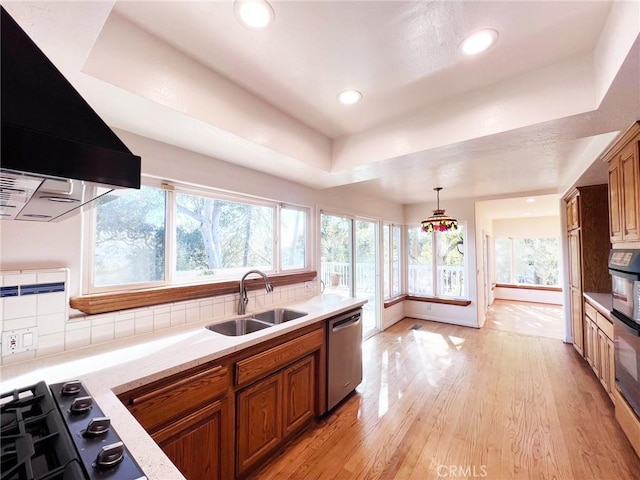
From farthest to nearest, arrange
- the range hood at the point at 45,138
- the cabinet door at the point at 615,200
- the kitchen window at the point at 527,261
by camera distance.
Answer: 1. the kitchen window at the point at 527,261
2. the cabinet door at the point at 615,200
3. the range hood at the point at 45,138

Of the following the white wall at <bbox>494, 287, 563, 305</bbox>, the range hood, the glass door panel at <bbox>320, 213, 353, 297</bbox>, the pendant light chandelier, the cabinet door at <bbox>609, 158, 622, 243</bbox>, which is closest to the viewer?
the range hood

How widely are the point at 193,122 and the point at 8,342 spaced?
1.43m

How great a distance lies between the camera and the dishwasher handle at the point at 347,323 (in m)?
2.39

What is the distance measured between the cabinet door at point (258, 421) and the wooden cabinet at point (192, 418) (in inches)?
3.3

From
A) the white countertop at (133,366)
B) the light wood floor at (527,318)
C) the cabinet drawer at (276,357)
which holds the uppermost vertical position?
the white countertop at (133,366)

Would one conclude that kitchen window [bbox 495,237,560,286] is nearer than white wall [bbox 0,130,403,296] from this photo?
No

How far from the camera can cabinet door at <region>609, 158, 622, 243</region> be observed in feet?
6.81

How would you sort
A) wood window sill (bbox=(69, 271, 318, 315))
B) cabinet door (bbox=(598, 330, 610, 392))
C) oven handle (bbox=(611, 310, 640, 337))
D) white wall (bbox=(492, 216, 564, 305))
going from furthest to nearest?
white wall (bbox=(492, 216, 564, 305)) < cabinet door (bbox=(598, 330, 610, 392)) < oven handle (bbox=(611, 310, 640, 337)) < wood window sill (bbox=(69, 271, 318, 315))

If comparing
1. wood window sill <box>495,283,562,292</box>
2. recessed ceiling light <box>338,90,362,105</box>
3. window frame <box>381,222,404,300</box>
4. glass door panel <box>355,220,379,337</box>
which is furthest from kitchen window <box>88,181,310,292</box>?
wood window sill <box>495,283,562,292</box>

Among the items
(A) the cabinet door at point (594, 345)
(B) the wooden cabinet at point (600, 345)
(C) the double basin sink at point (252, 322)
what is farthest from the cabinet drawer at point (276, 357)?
(A) the cabinet door at point (594, 345)

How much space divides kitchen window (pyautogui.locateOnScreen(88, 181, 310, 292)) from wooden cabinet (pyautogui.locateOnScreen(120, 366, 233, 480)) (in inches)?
33.5

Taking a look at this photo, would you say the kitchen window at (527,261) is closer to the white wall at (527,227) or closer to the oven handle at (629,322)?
the white wall at (527,227)

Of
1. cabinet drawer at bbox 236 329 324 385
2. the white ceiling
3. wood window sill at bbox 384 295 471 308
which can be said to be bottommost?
wood window sill at bbox 384 295 471 308

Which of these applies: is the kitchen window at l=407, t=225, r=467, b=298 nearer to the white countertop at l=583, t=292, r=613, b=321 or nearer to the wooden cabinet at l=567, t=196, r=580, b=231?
the wooden cabinet at l=567, t=196, r=580, b=231
